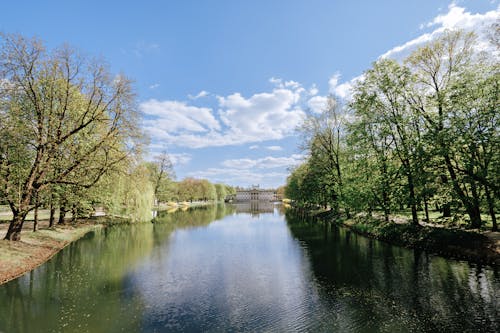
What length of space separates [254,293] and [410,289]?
8166 millimetres

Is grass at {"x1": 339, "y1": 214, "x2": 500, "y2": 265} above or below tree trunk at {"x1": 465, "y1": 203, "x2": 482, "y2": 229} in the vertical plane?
below

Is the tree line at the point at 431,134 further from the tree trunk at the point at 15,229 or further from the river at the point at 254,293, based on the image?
the tree trunk at the point at 15,229

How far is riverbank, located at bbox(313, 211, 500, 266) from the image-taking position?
19438 millimetres

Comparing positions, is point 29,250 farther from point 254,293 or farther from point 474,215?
point 474,215

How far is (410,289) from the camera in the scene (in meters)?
14.7

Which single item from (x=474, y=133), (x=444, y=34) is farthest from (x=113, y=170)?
(x=444, y=34)

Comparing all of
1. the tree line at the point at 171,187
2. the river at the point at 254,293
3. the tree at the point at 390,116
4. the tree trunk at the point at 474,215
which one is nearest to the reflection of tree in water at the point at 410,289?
the river at the point at 254,293

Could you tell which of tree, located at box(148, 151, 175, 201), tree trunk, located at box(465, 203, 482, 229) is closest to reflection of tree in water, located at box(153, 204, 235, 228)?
tree, located at box(148, 151, 175, 201)

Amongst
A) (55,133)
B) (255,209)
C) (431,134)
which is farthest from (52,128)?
(255,209)

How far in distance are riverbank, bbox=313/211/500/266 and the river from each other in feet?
4.75

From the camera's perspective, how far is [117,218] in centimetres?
4731

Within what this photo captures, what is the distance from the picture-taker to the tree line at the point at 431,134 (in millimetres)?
20297

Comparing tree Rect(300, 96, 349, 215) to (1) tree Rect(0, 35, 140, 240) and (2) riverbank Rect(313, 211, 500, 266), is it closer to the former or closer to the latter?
(2) riverbank Rect(313, 211, 500, 266)

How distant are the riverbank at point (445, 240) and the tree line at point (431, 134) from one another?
1649 mm
